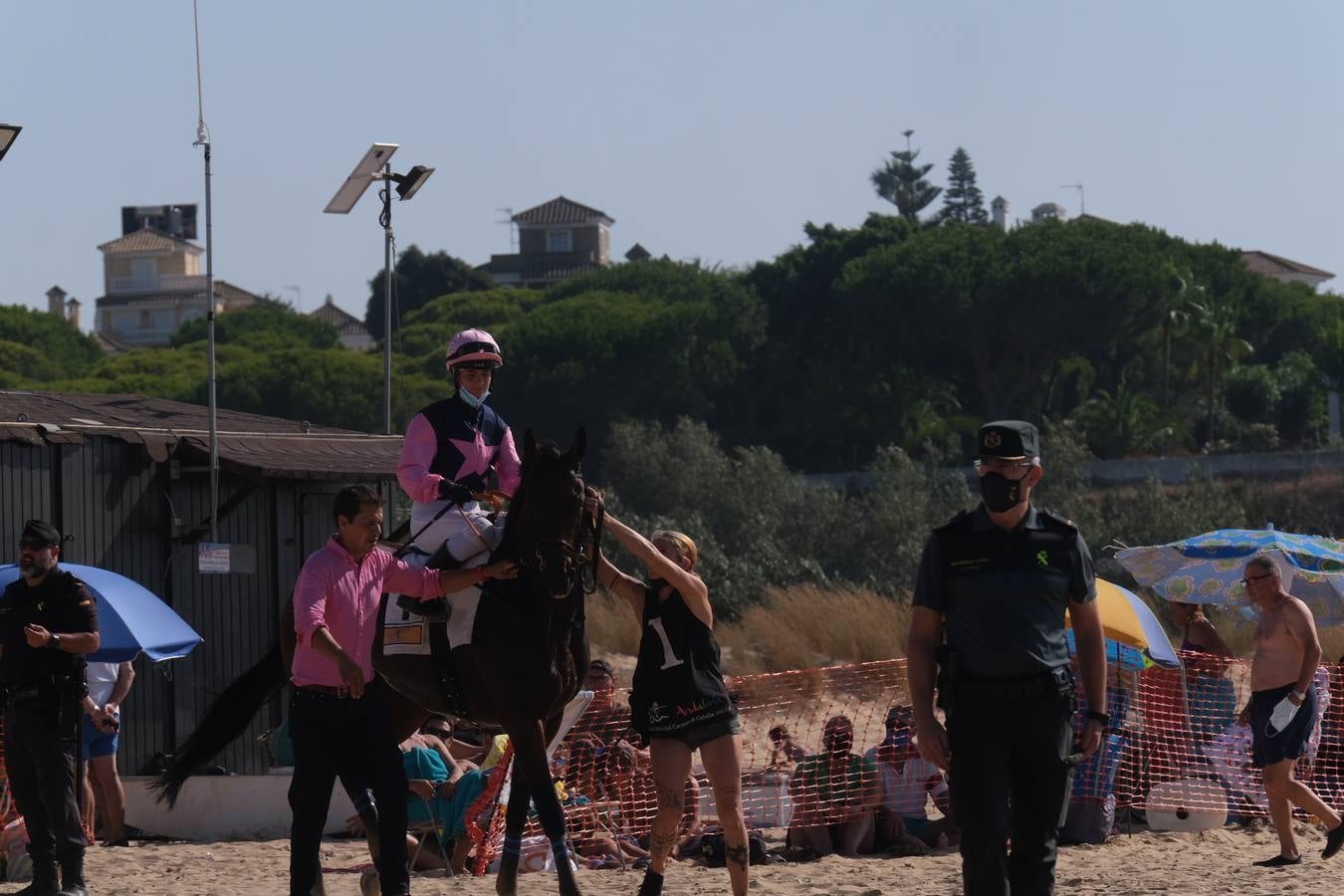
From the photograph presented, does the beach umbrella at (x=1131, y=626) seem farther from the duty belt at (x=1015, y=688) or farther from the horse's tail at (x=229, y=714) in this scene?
the duty belt at (x=1015, y=688)

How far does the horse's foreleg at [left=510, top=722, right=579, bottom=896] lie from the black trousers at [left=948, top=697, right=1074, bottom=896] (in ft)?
7.42

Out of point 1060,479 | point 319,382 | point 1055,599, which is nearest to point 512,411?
point 319,382

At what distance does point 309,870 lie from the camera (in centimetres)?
709

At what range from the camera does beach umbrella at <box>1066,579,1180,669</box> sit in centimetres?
1129

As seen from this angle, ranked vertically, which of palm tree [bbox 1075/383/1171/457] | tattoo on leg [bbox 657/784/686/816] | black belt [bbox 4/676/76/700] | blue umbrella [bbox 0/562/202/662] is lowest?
tattoo on leg [bbox 657/784/686/816]

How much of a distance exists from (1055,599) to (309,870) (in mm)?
3240

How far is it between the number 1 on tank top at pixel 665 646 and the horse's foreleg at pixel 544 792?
0.63 meters

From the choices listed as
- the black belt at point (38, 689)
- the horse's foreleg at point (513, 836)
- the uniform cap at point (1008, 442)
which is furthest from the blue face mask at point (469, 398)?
the uniform cap at point (1008, 442)

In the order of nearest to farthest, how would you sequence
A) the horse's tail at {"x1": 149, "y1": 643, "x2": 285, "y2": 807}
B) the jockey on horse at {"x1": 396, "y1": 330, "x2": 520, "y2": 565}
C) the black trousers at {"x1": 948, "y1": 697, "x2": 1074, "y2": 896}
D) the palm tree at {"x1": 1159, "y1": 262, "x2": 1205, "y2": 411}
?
the black trousers at {"x1": 948, "y1": 697, "x2": 1074, "y2": 896}, the jockey on horse at {"x1": 396, "y1": 330, "x2": 520, "y2": 565}, the horse's tail at {"x1": 149, "y1": 643, "x2": 285, "y2": 807}, the palm tree at {"x1": 1159, "y1": 262, "x2": 1205, "y2": 411}

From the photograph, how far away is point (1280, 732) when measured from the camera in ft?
31.7

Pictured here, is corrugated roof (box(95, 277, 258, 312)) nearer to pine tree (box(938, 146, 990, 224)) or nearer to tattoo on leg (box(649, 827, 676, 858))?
pine tree (box(938, 146, 990, 224))

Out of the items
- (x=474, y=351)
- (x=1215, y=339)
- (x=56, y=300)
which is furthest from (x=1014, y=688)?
(x=56, y=300)

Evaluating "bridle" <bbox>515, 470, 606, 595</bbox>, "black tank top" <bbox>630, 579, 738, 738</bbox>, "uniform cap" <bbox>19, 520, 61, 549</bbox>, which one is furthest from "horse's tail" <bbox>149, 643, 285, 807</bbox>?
"black tank top" <bbox>630, 579, 738, 738</bbox>

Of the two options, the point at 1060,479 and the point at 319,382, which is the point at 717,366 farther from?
the point at 1060,479
